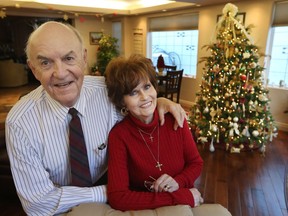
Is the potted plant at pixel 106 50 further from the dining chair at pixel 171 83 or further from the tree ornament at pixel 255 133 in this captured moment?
the tree ornament at pixel 255 133

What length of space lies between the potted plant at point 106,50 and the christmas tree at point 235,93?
4429mm

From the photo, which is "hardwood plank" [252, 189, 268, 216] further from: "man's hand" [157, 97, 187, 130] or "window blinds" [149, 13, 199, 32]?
"window blinds" [149, 13, 199, 32]

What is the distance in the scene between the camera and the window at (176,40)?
5676mm

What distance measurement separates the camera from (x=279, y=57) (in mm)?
4113

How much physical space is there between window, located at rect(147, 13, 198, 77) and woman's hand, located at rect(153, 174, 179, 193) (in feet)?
16.3

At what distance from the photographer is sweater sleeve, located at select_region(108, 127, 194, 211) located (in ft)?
3.36

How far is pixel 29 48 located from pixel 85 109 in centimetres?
37

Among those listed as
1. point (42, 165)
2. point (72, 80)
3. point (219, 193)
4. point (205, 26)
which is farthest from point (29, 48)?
point (205, 26)

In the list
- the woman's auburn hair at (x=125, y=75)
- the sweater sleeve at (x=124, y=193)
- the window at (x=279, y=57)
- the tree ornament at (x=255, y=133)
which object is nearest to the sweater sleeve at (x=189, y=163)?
the sweater sleeve at (x=124, y=193)

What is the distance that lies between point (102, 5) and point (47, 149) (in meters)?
6.64

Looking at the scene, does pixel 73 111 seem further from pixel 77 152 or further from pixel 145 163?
pixel 145 163

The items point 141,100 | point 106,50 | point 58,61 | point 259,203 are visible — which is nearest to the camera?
point 58,61

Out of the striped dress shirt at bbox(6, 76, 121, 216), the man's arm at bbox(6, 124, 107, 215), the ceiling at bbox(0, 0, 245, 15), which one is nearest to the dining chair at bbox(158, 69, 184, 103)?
the ceiling at bbox(0, 0, 245, 15)

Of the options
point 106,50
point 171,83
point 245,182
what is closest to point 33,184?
point 245,182
